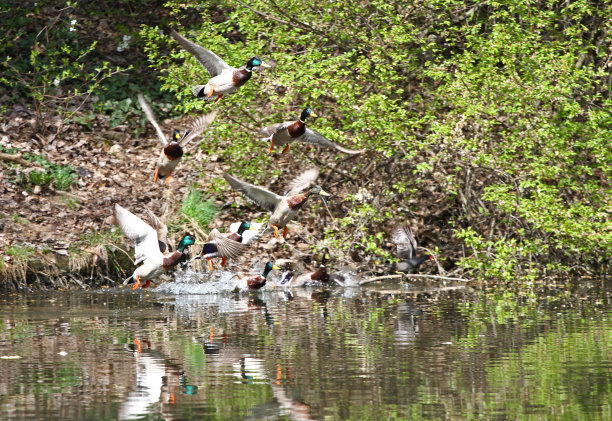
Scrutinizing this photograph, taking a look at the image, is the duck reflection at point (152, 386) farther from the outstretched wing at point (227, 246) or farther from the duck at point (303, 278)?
the duck at point (303, 278)

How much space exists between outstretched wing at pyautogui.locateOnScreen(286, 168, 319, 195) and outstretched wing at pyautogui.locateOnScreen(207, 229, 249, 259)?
0.97m

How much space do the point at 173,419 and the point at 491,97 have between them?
26.5 ft

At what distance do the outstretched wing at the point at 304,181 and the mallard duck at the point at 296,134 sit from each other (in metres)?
0.58

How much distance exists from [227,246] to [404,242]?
250cm

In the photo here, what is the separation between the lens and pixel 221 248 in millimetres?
12250

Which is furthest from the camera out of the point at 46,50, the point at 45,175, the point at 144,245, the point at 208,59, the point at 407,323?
the point at 46,50

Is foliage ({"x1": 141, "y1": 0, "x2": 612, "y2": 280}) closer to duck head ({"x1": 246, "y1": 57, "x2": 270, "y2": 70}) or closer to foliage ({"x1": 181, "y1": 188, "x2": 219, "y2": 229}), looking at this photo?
foliage ({"x1": 181, "y1": 188, "x2": 219, "y2": 229})

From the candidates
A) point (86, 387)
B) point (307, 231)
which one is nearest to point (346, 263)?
point (307, 231)

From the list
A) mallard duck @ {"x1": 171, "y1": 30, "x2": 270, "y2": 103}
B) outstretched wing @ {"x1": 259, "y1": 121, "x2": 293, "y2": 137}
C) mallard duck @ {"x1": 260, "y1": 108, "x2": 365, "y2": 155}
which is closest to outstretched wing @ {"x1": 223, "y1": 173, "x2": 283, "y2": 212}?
mallard duck @ {"x1": 260, "y1": 108, "x2": 365, "y2": 155}

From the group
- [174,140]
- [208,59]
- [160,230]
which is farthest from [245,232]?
[208,59]

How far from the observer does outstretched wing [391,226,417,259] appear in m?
13.0

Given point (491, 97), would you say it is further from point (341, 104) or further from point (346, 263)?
point (346, 263)

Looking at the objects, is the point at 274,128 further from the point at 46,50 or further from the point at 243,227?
the point at 46,50

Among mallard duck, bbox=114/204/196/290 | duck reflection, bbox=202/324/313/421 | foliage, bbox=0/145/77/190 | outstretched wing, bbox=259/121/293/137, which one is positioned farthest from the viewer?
foliage, bbox=0/145/77/190
